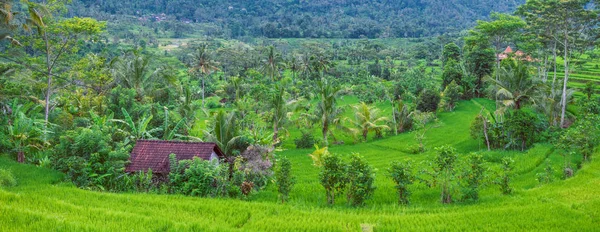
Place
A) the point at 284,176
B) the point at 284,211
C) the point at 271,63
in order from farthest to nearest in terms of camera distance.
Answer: the point at 271,63
the point at 284,176
the point at 284,211

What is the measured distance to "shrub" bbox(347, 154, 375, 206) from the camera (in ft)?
34.3

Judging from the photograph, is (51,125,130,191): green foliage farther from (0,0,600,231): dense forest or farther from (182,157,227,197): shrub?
(182,157,227,197): shrub

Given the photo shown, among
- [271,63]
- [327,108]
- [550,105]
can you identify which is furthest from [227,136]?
[271,63]

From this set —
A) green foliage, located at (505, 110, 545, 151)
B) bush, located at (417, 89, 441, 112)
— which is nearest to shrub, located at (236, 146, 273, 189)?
green foliage, located at (505, 110, 545, 151)

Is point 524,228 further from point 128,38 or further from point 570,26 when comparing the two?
point 128,38

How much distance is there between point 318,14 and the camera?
150m

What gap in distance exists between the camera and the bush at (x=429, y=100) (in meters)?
31.6

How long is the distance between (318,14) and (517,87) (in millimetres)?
132337

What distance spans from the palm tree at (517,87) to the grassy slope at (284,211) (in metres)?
9.05

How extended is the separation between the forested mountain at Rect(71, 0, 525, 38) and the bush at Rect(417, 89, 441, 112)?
77.4 metres

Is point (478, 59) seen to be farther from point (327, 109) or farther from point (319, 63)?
point (319, 63)

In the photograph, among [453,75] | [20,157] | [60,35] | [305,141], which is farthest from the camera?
[453,75]

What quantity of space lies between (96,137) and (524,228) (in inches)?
414

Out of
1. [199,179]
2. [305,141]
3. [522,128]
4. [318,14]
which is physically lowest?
[305,141]
